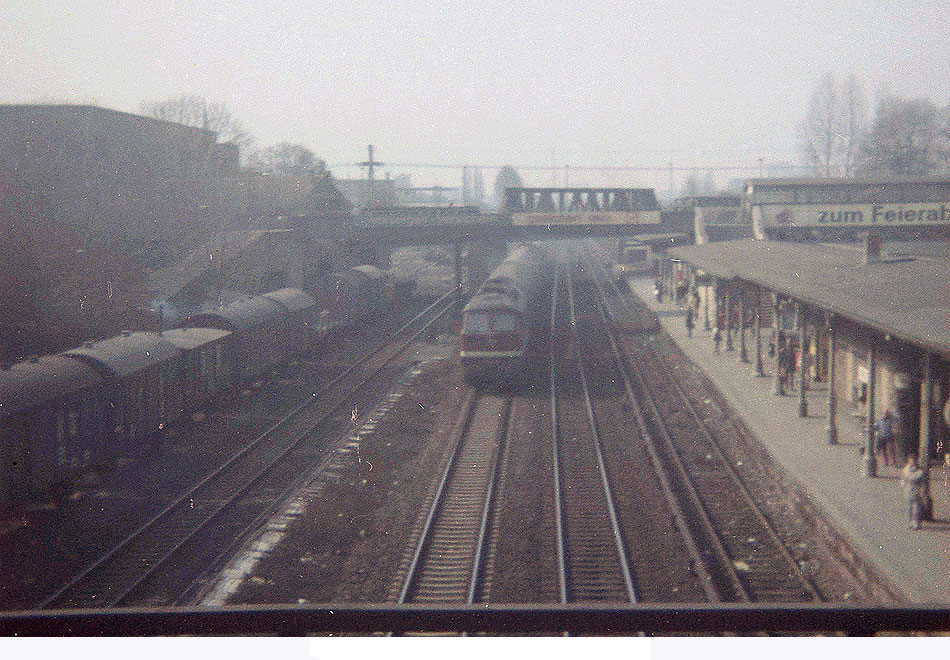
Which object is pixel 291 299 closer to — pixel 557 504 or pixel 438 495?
pixel 438 495

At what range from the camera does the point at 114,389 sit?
47.8ft

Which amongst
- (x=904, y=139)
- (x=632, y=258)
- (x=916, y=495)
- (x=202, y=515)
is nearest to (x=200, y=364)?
(x=202, y=515)

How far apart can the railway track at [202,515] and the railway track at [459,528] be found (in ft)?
8.79

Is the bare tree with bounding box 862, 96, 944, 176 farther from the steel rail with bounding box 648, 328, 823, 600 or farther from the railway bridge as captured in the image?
the steel rail with bounding box 648, 328, 823, 600

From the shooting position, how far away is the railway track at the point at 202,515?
9.98 metres

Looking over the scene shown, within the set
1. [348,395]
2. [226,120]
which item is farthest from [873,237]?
[226,120]

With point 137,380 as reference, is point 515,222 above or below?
above

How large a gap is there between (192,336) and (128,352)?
381cm

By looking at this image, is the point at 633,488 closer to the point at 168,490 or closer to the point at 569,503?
the point at 569,503

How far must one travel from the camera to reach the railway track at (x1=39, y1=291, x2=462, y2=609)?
998cm

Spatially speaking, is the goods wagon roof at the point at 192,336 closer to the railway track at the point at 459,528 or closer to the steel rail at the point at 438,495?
the steel rail at the point at 438,495

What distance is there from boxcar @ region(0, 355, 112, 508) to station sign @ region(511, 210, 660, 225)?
31684 millimetres

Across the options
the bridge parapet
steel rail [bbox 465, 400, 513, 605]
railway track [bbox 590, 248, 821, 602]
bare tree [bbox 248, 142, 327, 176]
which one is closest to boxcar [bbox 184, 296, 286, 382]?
steel rail [bbox 465, 400, 513, 605]

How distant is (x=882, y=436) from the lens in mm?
13875
